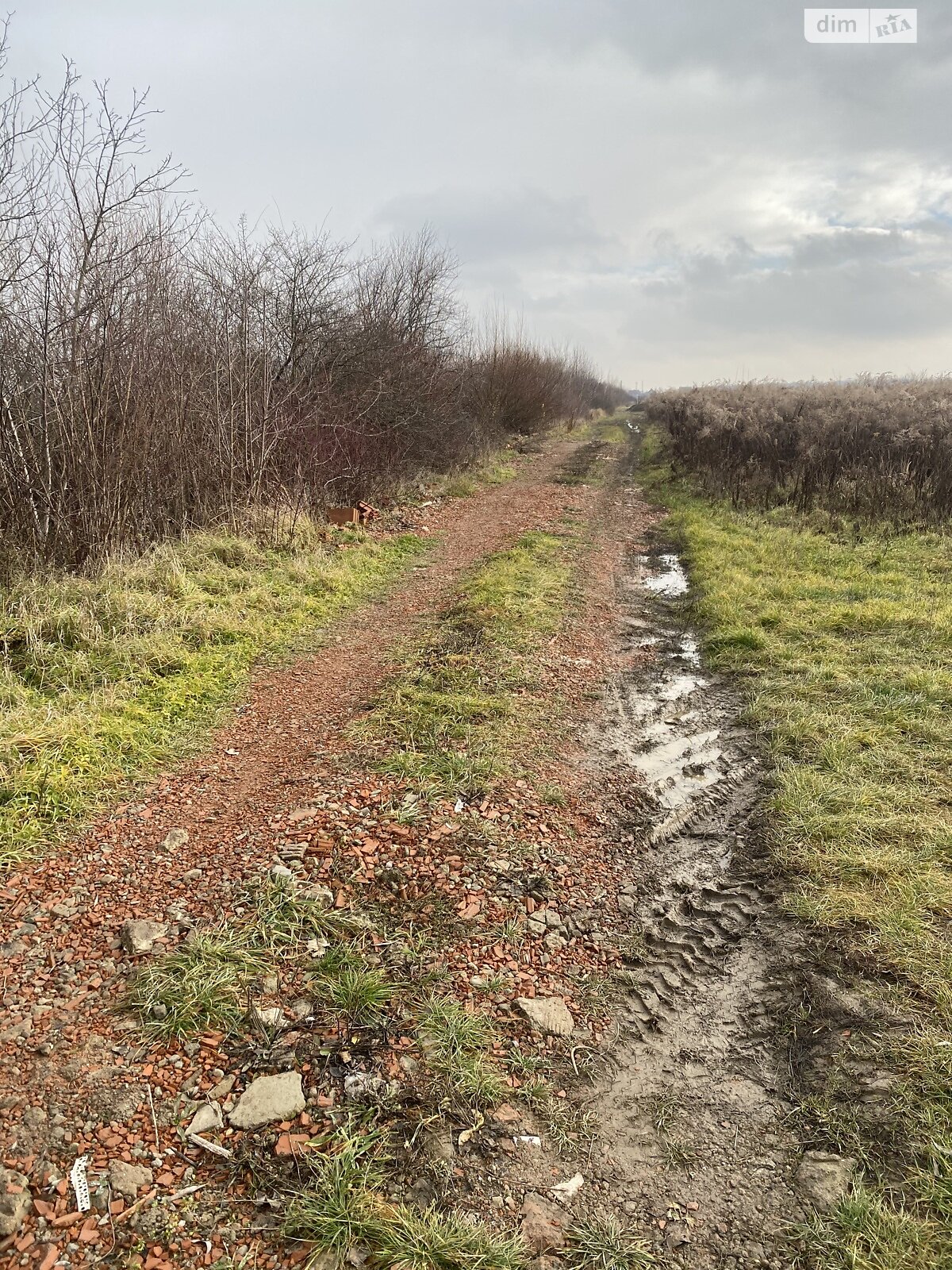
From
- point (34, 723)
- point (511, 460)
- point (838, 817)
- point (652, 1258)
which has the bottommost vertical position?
point (652, 1258)

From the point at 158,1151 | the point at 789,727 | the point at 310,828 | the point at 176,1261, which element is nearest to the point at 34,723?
the point at 310,828

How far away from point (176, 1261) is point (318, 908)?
1350 mm

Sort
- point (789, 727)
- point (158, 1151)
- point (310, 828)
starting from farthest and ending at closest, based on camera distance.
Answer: point (789, 727), point (310, 828), point (158, 1151)

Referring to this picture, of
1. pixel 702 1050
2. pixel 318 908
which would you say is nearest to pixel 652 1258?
pixel 702 1050

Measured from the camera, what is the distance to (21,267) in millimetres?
6180

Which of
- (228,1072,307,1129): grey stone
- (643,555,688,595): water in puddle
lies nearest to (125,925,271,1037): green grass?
(228,1072,307,1129): grey stone

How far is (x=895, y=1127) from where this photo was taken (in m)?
2.37

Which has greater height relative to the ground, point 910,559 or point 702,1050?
point 910,559

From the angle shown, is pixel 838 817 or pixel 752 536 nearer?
pixel 838 817

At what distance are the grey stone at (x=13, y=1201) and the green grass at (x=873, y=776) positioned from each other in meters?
2.33

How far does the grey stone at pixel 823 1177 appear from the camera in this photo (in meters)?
2.20

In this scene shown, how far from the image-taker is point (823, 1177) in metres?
2.26

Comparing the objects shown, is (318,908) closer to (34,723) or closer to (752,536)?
(34,723)

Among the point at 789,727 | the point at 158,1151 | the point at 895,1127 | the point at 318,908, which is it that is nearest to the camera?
the point at 158,1151
